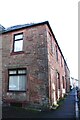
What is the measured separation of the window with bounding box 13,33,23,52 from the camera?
13.8 m

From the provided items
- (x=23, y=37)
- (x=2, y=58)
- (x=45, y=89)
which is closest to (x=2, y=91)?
(x=2, y=58)

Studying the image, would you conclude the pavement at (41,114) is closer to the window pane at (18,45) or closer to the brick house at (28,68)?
the brick house at (28,68)

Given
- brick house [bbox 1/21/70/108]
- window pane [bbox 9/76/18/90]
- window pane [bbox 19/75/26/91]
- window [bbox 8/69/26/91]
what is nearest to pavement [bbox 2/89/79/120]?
brick house [bbox 1/21/70/108]

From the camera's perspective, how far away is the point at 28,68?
42.1ft

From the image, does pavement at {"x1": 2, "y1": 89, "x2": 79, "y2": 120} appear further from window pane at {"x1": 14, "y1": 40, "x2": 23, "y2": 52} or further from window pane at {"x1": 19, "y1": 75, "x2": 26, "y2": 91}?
window pane at {"x1": 14, "y1": 40, "x2": 23, "y2": 52}

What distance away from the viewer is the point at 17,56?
13.6 metres

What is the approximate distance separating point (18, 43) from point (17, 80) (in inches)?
123

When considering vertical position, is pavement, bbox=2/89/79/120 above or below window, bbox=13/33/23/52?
below

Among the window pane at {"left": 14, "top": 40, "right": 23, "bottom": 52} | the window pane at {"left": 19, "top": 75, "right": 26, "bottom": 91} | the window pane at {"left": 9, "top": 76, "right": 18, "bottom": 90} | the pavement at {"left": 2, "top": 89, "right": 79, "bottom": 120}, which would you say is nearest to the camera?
the pavement at {"left": 2, "top": 89, "right": 79, "bottom": 120}

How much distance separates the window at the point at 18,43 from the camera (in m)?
13.8

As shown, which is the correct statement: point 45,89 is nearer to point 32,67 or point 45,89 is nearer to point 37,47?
point 32,67

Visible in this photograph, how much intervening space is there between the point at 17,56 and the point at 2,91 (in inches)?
123

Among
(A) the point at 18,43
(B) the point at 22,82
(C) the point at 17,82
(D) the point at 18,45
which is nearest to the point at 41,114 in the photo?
(B) the point at 22,82

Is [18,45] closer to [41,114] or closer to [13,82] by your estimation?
[13,82]
